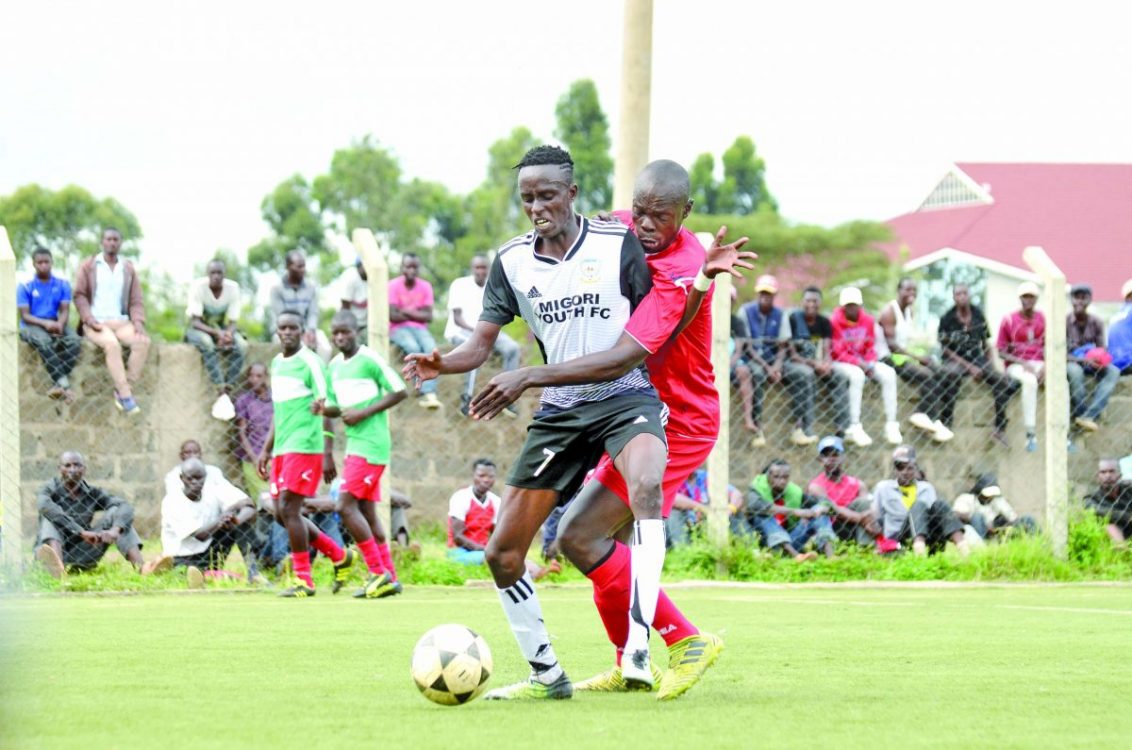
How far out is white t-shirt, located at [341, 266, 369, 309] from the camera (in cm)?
1680

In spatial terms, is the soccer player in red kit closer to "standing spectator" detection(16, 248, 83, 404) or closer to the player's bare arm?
the player's bare arm

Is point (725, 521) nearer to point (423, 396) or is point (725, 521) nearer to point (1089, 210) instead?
point (423, 396)

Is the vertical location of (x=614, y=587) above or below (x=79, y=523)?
above

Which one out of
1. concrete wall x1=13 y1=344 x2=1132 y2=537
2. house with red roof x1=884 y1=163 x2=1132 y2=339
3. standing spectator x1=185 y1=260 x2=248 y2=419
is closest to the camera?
concrete wall x1=13 y1=344 x2=1132 y2=537

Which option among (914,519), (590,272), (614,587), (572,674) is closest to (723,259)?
(590,272)

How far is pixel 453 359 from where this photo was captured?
23.0ft

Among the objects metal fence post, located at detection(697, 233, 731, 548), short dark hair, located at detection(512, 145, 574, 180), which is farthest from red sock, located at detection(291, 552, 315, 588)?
short dark hair, located at detection(512, 145, 574, 180)

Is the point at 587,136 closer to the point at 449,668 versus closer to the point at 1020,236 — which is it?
the point at 1020,236

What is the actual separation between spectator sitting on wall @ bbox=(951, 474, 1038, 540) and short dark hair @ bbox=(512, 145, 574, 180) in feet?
34.7

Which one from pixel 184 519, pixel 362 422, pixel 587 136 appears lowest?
pixel 184 519

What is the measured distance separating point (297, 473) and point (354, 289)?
4.04 meters

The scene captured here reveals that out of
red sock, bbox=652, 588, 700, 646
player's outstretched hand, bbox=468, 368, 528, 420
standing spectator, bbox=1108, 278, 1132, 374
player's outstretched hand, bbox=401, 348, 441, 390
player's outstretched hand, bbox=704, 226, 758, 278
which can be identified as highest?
player's outstretched hand, bbox=704, 226, 758, 278

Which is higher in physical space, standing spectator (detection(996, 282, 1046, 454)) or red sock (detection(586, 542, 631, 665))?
standing spectator (detection(996, 282, 1046, 454))

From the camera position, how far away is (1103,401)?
1758 cm
